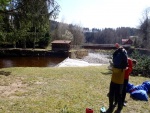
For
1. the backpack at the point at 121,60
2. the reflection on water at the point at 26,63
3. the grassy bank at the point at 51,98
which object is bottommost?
the reflection on water at the point at 26,63

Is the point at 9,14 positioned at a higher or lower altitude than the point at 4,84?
higher

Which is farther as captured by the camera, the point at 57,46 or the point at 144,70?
the point at 57,46

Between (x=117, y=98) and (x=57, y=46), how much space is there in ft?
127

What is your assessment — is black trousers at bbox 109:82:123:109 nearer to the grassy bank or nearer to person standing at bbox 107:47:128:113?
person standing at bbox 107:47:128:113

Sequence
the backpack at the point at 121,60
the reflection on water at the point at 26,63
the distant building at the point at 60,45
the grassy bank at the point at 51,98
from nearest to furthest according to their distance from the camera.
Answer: the backpack at the point at 121,60, the grassy bank at the point at 51,98, the reflection on water at the point at 26,63, the distant building at the point at 60,45

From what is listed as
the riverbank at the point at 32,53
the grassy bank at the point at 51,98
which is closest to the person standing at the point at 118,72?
the grassy bank at the point at 51,98

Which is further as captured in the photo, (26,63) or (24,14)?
(26,63)

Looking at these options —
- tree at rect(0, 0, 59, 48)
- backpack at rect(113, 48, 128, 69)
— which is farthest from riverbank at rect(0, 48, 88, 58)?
backpack at rect(113, 48, 128, 69)

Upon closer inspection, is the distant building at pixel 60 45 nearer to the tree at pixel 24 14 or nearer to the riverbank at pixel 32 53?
the riverbank at pixel 32 53

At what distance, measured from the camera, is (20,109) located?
5.86 m

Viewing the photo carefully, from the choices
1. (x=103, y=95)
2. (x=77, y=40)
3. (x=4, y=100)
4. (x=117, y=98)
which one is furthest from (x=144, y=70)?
(x=77, y=40)

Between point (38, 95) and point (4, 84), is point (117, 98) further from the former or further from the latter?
point (4, 84)

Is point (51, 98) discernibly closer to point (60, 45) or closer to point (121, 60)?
point (121, 60)

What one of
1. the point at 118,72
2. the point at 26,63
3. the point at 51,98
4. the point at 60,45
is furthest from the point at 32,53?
the point at 118,72
